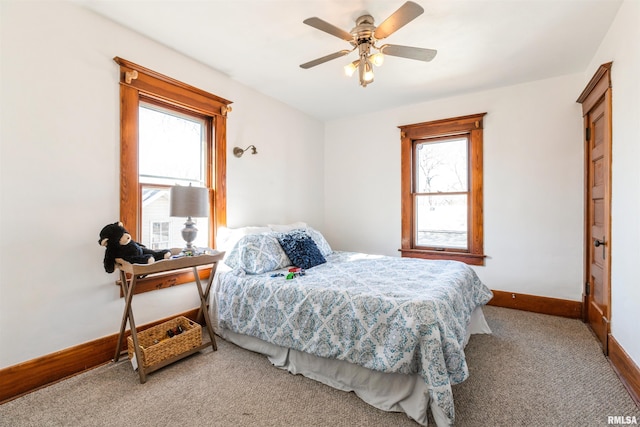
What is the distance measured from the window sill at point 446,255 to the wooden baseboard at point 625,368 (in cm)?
148

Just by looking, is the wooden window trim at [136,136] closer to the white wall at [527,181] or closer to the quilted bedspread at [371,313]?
the quilted bedspread at [371,313]

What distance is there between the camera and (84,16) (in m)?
2.18

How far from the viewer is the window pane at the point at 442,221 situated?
3.89m

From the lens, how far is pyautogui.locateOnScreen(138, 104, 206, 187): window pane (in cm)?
264

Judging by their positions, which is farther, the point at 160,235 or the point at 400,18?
the point at 160,235

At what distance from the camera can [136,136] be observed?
8.13ft

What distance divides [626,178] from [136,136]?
3.66m

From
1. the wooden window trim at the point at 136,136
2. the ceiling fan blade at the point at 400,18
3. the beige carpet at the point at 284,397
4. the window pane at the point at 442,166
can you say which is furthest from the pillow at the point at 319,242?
the ceiling fan blade at the point at 400,18

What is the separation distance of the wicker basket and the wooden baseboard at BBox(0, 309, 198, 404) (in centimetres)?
20

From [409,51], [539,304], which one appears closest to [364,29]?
[409,51]

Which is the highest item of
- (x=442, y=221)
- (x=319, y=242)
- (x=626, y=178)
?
(x=626, y=178)

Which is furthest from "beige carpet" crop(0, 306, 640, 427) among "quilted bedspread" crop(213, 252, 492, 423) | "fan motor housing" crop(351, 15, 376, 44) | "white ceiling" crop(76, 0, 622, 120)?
"white ceiling" crop(76, 0, 622, 120)

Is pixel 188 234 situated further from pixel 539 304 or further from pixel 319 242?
pixel 539 304

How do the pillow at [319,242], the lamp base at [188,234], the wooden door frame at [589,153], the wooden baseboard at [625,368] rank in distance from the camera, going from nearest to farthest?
1. the wooden baseboard at [625,368]
2. the wooden door frame at [589,153]
3. the lamp base at [188,234]
4. the pillow at [319,242]
